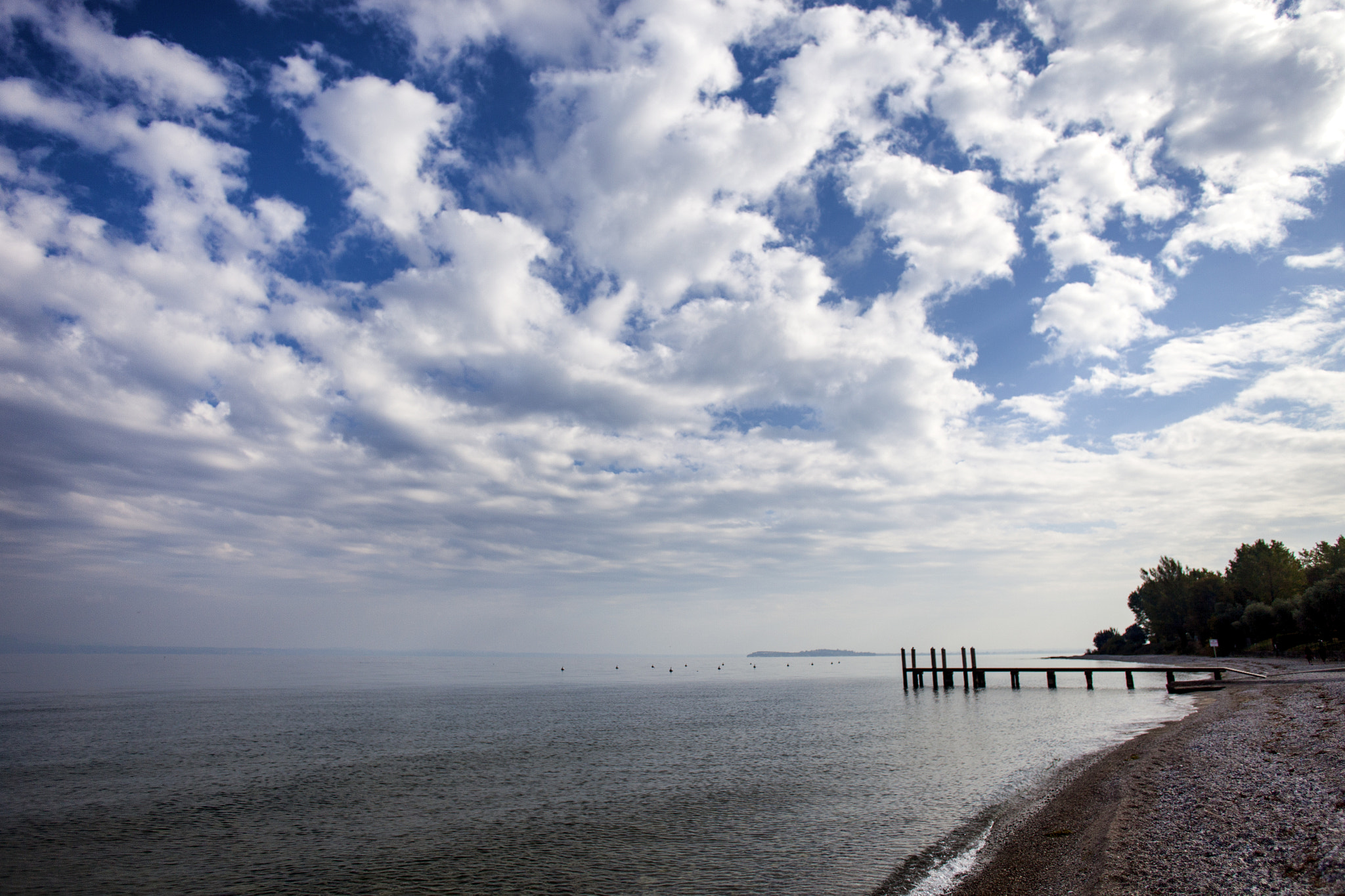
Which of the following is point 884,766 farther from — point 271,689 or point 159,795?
point 271,689

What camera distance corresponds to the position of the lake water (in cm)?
1686

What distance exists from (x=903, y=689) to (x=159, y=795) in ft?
247

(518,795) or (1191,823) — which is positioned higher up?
(1191,823)

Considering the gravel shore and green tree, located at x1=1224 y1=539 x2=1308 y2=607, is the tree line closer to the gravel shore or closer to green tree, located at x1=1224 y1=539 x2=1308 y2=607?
green tree, located at x1=1224 y1=539 x2=1308 y2=607

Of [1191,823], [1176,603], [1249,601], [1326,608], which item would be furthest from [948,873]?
[1176,603]

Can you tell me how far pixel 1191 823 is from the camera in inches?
626

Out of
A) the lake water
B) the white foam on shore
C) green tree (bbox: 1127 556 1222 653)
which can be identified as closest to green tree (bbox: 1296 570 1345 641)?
the lake water

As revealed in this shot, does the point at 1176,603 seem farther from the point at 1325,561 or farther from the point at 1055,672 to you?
the point at 1055,672

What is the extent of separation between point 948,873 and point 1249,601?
11626 centimetres

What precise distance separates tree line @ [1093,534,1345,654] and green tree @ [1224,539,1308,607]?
12 centimetres

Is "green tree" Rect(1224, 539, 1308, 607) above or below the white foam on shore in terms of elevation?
above

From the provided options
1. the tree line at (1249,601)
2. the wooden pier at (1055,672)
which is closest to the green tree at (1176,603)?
the tree line at (1249,601)

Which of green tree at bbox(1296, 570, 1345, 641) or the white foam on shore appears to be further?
green tree at bbox(1296, 570, 1345, 641)

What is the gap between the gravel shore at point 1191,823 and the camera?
12180mm
